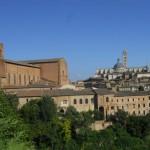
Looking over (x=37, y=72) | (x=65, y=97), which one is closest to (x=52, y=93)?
(x=65, y=97)

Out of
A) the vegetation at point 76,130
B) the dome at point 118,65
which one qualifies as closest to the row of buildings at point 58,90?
the vegetation at point 76,130

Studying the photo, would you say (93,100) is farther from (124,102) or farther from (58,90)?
(124,102)

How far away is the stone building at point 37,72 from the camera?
34856 mm

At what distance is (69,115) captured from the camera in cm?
2773

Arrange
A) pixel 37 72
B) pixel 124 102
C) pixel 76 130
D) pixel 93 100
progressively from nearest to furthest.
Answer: pixel 76 130
pixel 93 100
pixel 124 102
pixel 37 72

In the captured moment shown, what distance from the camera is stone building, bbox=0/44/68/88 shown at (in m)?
34.9

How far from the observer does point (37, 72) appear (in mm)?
38500

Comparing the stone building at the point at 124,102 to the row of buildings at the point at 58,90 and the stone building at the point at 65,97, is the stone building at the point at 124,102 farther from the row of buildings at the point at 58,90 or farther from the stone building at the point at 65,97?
the stone building at the point at 65,97

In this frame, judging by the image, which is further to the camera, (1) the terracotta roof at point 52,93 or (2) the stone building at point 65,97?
(1) the terracotta roof at point 52,93

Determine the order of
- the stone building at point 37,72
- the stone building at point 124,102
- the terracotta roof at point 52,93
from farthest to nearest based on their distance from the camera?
the stone building at point 37,72 → the stone building at point 124,102 → the terracotta roof at point 52,93

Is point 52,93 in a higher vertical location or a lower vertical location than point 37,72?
lower

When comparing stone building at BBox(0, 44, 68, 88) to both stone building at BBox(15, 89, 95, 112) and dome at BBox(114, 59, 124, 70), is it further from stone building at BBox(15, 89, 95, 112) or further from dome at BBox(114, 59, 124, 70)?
dome at BBox(114, 59, 124, 70)

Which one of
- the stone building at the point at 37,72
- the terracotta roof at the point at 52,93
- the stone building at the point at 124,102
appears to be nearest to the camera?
the terracotta roof at the point at 52,93

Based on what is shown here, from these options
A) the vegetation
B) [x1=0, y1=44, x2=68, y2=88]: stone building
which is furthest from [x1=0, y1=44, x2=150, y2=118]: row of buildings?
the vegetation
